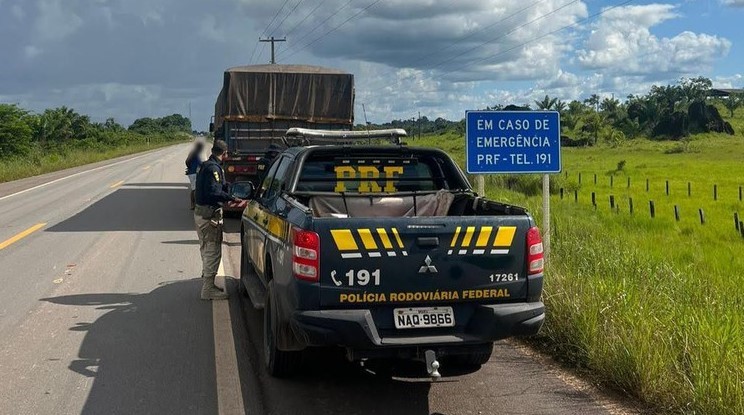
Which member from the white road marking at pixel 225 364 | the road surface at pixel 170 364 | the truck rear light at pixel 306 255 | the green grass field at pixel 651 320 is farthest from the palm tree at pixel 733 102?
the truck rear light at pixel 306 255

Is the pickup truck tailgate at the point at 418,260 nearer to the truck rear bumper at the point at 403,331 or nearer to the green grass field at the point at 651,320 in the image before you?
the truck rear bumper at the point at 403,331

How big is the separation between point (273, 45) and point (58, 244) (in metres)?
41.1

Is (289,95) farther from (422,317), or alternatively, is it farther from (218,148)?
(422,317)

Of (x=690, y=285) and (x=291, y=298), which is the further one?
(x=690, y=285)

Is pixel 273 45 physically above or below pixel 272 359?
above

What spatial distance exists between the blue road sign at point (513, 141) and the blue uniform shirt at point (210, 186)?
2.75 m

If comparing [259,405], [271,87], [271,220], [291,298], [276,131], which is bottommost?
[259,405]

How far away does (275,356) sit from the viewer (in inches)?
196

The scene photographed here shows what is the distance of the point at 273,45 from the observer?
1994 inches

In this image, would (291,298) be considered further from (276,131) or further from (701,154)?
(701,154)

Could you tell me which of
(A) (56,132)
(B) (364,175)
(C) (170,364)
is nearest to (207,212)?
(B) (364,175)

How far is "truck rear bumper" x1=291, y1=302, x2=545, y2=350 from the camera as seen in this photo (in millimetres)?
4219

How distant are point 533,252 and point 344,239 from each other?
4.13 feet

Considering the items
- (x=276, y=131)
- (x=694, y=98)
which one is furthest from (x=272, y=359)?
(x=694, y=98)
